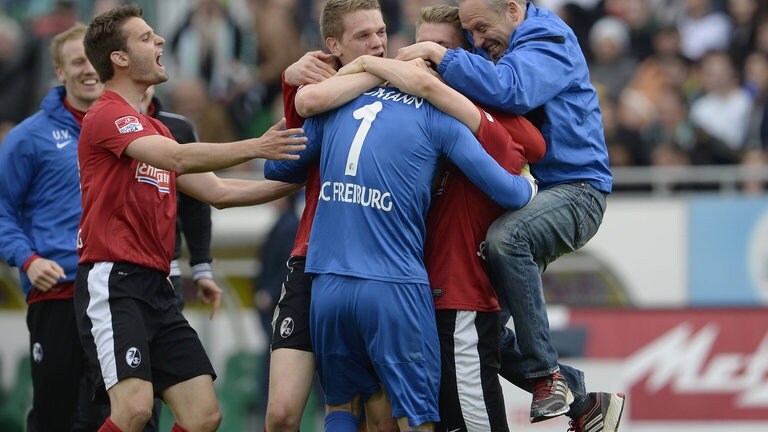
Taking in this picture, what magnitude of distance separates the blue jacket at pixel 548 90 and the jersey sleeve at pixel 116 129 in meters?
1.65

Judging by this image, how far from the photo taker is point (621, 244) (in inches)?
577

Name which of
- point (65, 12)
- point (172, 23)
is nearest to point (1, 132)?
point (65, 12)

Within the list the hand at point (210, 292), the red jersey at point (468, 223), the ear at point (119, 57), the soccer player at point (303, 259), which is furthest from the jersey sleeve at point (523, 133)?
the hand at point (210, 292)

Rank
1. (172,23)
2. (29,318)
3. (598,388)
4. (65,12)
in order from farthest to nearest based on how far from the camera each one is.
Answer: (172,23) < (65,12) < (598,388) < (29,318)

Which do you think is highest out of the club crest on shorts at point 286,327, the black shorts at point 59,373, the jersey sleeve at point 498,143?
the jersey sleeve at point 498,143

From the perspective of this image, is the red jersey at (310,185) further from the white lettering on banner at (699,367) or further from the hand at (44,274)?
the white lettering on banner at (699,367)

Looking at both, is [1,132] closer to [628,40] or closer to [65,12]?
[65,12]

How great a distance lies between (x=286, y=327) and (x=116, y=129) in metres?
1.39

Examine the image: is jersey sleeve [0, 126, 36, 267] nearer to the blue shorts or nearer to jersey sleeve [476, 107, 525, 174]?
the blue shorts

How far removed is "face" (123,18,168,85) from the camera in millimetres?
7766

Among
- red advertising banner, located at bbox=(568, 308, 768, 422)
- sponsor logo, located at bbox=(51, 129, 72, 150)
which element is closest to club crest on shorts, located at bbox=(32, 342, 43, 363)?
sponsor logo, located at bbox=(51, 129, 72, 150)

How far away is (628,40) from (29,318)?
915cm

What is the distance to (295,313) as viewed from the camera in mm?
7367

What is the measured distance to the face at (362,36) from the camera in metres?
7.43
